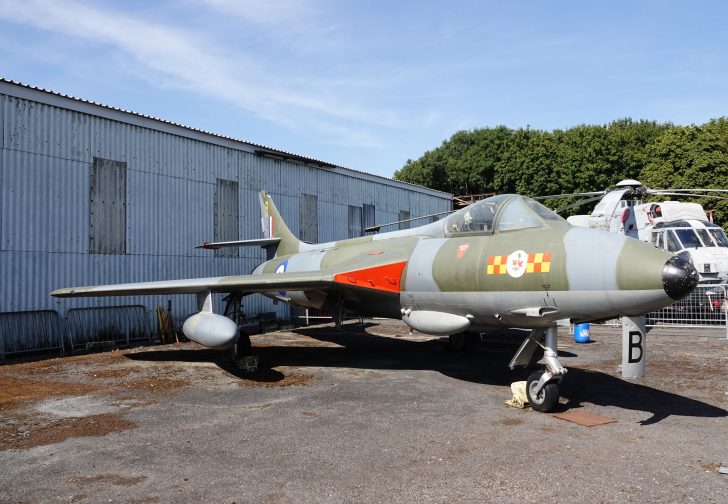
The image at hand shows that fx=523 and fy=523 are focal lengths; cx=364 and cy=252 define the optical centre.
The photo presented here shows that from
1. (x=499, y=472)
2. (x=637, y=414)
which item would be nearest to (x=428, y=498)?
(x=499, y=472)

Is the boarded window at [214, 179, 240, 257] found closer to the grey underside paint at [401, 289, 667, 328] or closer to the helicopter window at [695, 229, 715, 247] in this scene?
the grey underside paint at [401, 289, 667, 328]

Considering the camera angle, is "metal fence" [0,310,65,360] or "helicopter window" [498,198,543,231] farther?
"metal fence" [0,310,65,360]

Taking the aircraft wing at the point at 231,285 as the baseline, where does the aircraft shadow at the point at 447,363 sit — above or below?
below

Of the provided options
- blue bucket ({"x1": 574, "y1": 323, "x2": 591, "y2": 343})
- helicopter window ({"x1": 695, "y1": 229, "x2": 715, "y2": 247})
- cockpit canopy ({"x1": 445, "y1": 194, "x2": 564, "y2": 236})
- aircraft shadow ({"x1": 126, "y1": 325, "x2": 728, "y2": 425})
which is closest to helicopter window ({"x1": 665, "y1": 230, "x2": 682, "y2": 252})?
helicopter window ({"x1": 695, "y1": 229, "x2": 715, "y2": 247})

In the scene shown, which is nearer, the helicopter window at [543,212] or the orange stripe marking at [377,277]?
the helicopter window at [543,212]

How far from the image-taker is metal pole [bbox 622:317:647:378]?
7316 mm

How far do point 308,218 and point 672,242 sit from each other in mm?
14308

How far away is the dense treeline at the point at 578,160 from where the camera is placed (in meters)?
36.4

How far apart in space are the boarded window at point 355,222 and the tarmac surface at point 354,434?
13570mm

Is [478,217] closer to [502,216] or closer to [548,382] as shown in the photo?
[502,216]

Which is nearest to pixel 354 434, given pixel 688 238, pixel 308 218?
pixel 308 218

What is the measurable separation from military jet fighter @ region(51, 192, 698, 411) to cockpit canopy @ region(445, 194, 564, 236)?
17 mm

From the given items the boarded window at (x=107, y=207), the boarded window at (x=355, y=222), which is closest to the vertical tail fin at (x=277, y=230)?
the boarded window at (x=107, y=207)

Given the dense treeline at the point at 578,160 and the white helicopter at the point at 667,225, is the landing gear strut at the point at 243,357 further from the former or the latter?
the dense treeline at the point at 578,160
